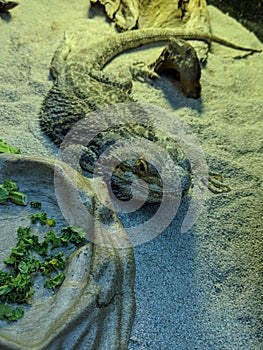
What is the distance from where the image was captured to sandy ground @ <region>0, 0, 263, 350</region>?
232cm

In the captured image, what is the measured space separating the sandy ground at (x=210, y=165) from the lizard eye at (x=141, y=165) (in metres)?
0.38

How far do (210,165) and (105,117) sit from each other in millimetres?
758

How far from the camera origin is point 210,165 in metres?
3.23

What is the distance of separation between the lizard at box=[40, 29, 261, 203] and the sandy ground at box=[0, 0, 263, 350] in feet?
0.40

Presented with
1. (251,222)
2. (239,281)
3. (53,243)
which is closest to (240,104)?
(251,222)

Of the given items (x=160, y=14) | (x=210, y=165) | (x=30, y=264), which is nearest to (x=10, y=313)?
(x=30, y=264)

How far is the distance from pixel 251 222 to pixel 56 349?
4.76 ft

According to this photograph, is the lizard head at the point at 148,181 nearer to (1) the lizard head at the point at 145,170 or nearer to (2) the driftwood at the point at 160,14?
(1) the lizard head at the point at 145,170

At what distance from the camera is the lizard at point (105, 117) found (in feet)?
9.02

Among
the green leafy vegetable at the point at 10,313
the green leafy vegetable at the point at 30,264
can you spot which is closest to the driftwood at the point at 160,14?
the green leafy vegetable at the point at 30,264

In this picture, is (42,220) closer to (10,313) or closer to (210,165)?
(10,313)

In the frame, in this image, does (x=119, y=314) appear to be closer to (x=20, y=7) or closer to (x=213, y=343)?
(x=213, y=343)

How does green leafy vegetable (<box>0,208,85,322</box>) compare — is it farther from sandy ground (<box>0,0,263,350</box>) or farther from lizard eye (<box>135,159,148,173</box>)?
lizard eye (<box>135,159,148,173</box>)

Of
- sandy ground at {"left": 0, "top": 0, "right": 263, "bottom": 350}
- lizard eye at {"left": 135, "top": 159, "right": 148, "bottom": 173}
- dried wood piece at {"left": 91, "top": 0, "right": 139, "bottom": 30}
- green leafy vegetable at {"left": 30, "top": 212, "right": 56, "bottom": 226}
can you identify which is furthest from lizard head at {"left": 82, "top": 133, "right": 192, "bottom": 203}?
dried wood piece at {"left": 91, "top": 0, "right": 139, "bottom": 30}
